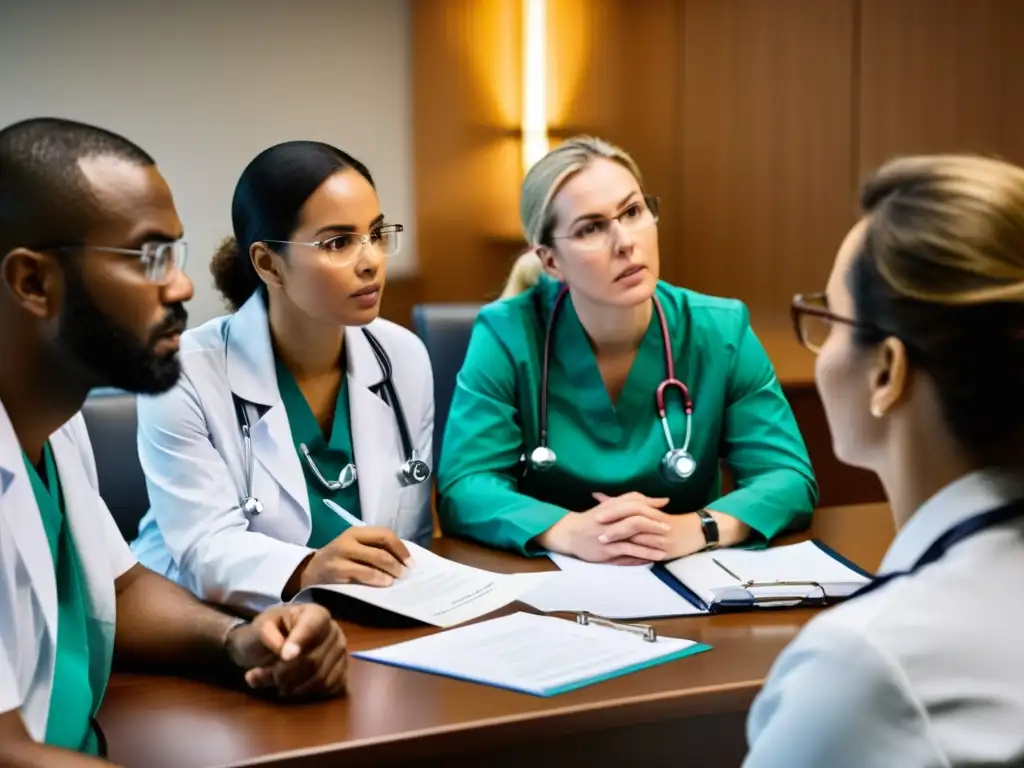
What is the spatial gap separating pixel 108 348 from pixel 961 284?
2.68 ft

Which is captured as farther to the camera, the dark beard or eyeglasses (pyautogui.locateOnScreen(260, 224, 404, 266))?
eyeglasses (pyautogui.locateOnScreen(260, 224, 404, 266))

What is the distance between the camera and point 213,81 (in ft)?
12.8

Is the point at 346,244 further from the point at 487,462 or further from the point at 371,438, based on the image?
the point at 487,462

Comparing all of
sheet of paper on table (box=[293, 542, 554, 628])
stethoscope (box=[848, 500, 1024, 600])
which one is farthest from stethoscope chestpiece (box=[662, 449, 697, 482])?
stethoscope (box=[848, 500, 1024, 600])

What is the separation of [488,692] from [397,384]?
809 mm

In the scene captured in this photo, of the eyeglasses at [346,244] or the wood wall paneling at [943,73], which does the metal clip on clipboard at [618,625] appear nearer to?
the eyeglasses at [346,244]

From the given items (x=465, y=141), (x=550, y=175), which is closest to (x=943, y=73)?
(x=465, y=141)

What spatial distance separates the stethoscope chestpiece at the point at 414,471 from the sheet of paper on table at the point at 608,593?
0.99 ft

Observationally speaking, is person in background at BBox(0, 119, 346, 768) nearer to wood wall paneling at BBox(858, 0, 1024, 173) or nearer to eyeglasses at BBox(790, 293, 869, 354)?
eyeglasses at BBox(790, 293, 869, 354)

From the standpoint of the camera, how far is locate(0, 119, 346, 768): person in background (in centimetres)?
112

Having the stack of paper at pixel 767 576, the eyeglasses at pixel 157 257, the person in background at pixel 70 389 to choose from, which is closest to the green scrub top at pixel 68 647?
the person in background at pixel 70 389

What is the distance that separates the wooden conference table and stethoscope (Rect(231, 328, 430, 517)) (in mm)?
362

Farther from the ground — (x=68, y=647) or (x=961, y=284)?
(x=961, y=284)

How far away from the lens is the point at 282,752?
3.56ft
